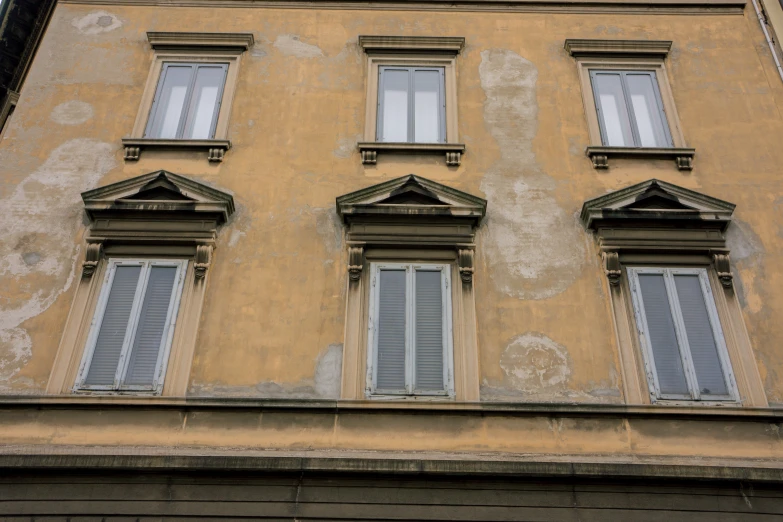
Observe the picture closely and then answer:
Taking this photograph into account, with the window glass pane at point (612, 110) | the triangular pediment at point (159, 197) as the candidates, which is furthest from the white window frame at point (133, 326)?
the window glass pane at point (612, 110)

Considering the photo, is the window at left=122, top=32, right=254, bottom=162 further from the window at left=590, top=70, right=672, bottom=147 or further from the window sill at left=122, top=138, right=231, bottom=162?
the window at left=590, top=70, right=672, bottom=147

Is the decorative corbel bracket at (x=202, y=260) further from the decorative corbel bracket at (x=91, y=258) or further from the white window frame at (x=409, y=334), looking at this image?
the white window frame at (x=409, y=334)

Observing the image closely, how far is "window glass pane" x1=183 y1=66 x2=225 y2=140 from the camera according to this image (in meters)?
11.8

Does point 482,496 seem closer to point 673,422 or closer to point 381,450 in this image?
point 381,450

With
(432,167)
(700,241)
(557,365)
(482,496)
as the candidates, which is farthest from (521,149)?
(482,496)

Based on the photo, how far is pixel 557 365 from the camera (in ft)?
31.0

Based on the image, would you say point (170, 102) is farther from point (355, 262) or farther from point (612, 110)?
point (612, 110)

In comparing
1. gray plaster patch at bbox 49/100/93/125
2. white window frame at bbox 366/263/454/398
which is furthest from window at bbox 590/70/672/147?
gray plaster patch at bbox 49/100/93/125

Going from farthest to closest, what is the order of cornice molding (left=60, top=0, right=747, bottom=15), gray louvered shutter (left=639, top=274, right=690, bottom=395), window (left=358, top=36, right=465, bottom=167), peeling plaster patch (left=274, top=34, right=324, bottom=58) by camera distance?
cornice molding (left=60, top=0, right=747, bottom=15)
peeling plaster patch (left=274, top=34, right=324, bottom=58)
window (left=358, top=36, right=465, bottom=167)
gray louvered shutter (left=639, top=274, right=690, bottom=395)

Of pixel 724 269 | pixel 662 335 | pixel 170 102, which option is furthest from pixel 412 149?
pixel 724 269

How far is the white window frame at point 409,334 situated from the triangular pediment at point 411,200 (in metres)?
0.76

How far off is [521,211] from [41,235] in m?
6.61

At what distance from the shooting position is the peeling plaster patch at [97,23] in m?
12.9

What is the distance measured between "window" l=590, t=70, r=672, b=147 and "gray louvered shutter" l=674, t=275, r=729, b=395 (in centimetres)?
260
